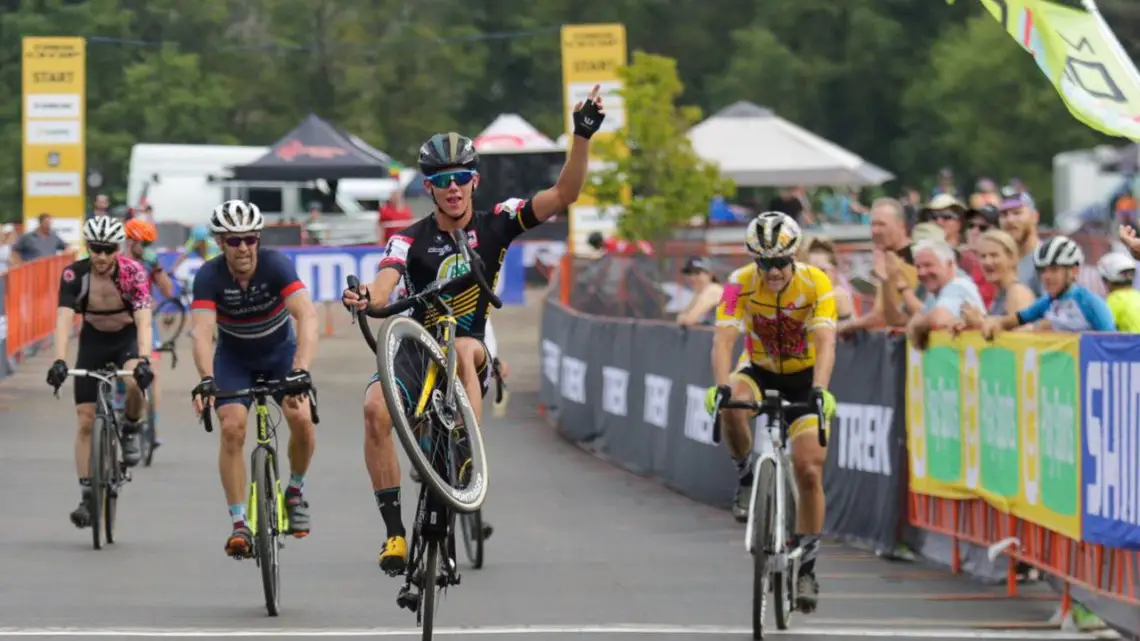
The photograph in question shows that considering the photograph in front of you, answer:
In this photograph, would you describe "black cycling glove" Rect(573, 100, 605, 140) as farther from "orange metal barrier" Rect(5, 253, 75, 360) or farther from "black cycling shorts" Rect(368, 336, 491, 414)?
"orange metal barrier" Rect(5, 253, 75, 360)

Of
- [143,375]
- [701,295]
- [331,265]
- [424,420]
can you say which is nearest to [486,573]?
[143,375]

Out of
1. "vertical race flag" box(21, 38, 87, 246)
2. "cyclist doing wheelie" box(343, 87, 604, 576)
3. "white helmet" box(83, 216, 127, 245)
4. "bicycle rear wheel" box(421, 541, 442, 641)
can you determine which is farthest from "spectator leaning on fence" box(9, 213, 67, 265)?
"bicycle rear wheel" box(421, 541, 442, 641)

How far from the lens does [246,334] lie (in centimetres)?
1295

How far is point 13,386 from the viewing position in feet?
96.7

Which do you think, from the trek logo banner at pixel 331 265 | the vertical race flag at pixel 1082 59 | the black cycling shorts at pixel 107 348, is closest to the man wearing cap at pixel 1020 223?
the vertical race flag at pixel 1082 59

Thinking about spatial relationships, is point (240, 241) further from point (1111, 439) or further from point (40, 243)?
point (40, 243)

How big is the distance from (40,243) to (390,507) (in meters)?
30.5

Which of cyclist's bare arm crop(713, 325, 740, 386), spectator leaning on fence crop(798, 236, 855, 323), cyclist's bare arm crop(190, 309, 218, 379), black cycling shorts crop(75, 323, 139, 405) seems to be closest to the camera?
cyclist's bare arm crop(713, 325, 740, 386)

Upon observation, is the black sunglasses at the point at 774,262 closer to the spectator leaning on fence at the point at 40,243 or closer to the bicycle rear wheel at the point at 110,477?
the bicycle rear wheel at the point at 110,477

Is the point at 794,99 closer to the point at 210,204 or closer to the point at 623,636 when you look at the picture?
the point at 210,204

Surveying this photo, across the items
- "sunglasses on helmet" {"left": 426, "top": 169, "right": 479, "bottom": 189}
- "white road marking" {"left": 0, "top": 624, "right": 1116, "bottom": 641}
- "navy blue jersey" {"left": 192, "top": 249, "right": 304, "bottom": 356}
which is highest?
"sunglasses on helmet" {"left": 426, "top": 169, "right": 479, "bottom": 189}

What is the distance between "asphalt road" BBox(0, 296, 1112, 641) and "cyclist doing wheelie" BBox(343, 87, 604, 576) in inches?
65.7

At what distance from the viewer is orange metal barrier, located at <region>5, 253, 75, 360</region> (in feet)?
104

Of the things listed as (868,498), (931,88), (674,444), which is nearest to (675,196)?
(674,444)
